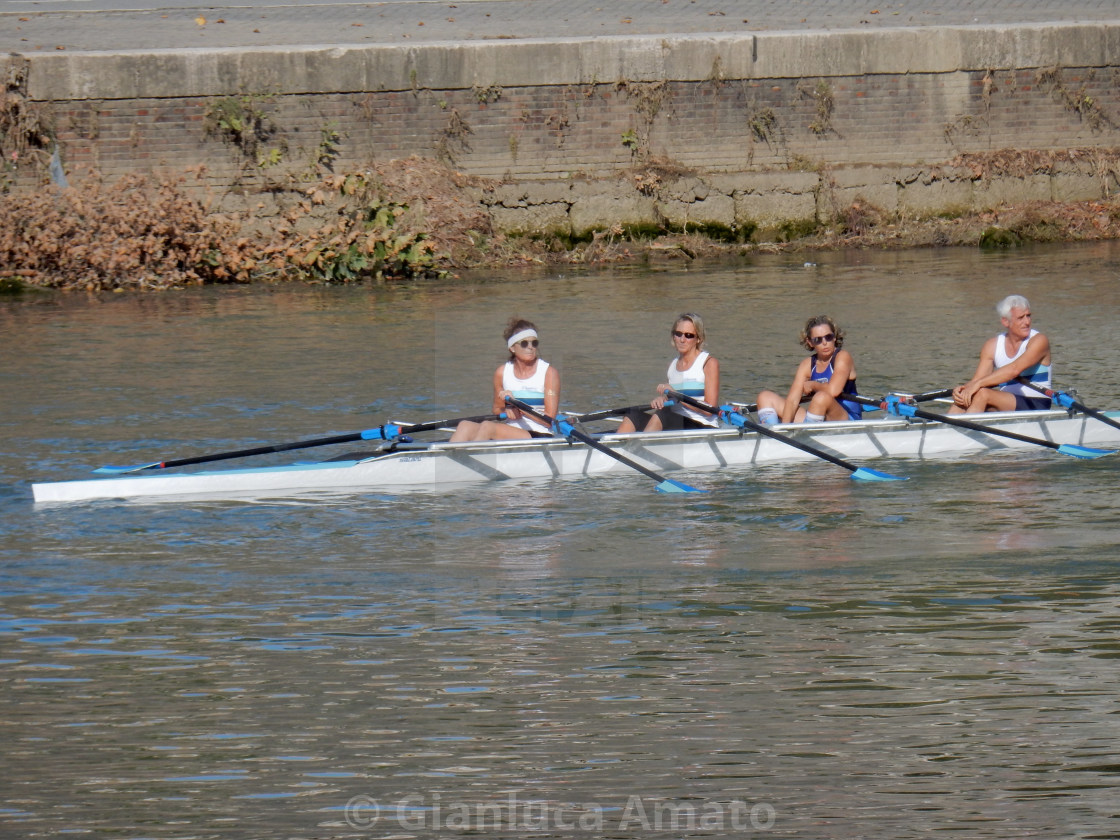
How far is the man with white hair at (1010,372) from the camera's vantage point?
955cm

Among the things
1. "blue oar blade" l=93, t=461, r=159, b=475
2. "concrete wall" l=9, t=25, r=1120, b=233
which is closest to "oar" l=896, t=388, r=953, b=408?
"blue oar blade" l=93, t=461, r=159, b=475

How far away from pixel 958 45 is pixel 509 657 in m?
14.8

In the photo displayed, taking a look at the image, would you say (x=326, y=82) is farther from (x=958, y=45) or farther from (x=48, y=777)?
(x=48, y=777)

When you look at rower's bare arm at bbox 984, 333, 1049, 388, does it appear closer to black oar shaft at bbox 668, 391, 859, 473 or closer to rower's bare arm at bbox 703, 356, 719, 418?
black oar shaft at bbox 668, 391, 859, 473

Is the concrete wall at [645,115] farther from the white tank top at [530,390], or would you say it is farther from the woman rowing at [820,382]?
the white tank top at [530,390]

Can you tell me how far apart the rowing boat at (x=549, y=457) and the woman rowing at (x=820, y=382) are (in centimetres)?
26

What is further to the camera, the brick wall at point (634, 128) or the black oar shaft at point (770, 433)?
the brick wall at point (634, 128)

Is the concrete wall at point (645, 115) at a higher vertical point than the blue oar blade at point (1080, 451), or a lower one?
higher

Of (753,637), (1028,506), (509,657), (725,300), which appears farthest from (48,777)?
(725,300)

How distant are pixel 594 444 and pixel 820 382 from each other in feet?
5.75

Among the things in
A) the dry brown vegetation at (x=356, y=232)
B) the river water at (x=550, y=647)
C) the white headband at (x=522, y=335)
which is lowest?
the river water at (x=550, y=647)

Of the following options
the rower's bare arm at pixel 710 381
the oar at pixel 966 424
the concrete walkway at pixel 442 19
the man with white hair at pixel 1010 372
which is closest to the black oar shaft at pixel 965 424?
the oar at pixel 966 424

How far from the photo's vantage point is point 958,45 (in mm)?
18516

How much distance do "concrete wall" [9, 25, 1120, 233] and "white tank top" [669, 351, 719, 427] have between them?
923 cm
